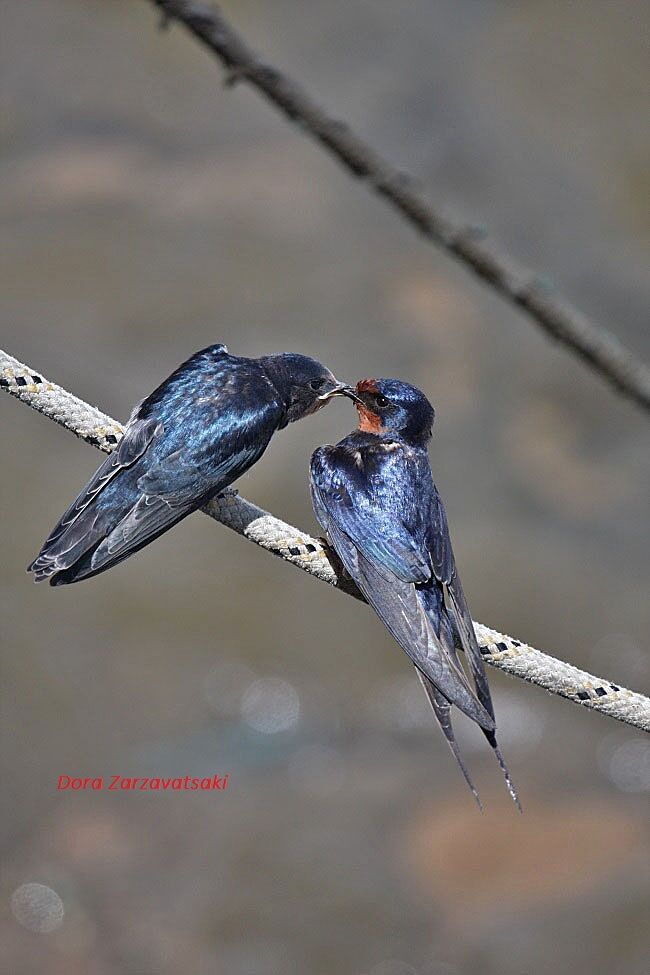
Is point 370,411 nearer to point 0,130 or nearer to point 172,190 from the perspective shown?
point 172,190

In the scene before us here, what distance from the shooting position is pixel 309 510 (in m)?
7.14

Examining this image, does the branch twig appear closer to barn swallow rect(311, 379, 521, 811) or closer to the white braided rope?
the white braided rope

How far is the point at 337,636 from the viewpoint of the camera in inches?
283

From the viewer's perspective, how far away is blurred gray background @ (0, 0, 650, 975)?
18.6 feet

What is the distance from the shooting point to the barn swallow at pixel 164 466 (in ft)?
7.32

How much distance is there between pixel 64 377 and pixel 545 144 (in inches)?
Answer: 159

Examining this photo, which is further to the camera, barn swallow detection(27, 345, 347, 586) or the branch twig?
barn swallow detection(27, 345, 347, 586)

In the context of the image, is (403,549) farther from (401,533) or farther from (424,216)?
(424,216)

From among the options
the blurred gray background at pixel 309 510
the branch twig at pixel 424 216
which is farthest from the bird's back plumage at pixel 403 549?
the blurred gray background at pixel 309 510

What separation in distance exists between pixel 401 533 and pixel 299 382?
1.47 feet

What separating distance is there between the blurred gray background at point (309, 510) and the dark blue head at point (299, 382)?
11.5 ft

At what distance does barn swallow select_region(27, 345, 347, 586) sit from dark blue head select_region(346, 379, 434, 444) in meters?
0.19

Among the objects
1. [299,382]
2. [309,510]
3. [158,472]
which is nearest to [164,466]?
[158,472]

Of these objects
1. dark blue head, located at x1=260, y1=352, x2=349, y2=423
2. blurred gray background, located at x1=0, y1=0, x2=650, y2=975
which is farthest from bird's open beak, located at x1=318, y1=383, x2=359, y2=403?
blurred gray background, located at x1=0, y1=0, x2=650, y2=975
